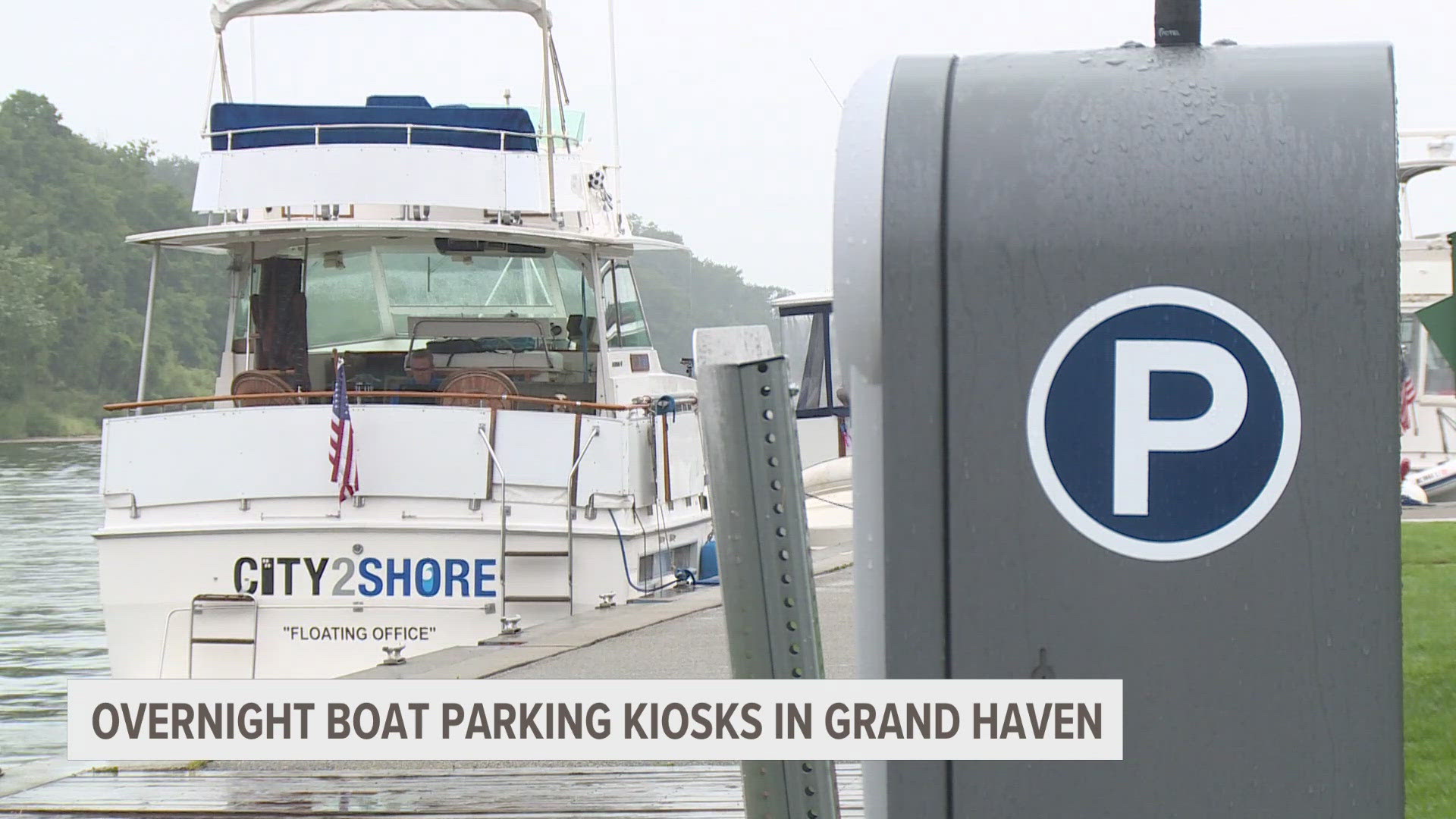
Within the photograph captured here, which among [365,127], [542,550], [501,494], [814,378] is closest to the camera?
[501,494]

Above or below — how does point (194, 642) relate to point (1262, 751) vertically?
below

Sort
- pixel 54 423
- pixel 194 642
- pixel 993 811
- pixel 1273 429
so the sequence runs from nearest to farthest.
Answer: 1. pixel 1273 429
2. pixel 993 811
3. pixel 194 642
4. pixel 54 423

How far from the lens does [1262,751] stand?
→ 1.79 meters

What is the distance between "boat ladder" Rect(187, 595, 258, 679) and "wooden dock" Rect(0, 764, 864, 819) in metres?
5.66

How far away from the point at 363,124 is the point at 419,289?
1540mm

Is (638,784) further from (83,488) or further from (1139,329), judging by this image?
(83,488)

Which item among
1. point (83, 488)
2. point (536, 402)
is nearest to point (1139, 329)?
point (536, 402)

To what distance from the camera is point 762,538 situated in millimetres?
2174

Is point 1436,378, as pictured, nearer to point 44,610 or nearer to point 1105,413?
point 44,610

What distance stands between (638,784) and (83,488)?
151 ft

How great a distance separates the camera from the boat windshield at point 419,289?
1405 cm

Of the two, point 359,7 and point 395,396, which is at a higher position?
point 359,7
